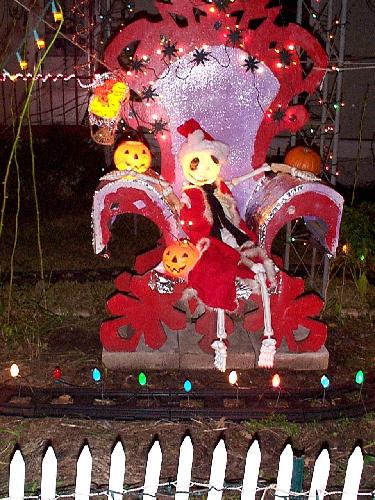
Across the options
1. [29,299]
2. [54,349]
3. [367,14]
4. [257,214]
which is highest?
[367,14]

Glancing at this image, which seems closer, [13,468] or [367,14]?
[13,468]

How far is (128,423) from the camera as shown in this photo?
4152mm

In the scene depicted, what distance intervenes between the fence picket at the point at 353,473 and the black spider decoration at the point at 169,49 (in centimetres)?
311

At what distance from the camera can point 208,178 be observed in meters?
4.73

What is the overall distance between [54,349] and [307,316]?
186cm

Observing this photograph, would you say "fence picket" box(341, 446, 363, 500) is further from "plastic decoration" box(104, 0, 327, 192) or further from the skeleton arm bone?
"plastic decoration" box(104, 0, 327, 192)

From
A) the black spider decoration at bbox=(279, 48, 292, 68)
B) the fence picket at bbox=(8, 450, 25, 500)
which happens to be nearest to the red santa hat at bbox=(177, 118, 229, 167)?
the black spider decoration at bbox=(279, 48, 292, 68)

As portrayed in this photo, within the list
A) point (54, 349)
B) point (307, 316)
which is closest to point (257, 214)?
point (307, 316)

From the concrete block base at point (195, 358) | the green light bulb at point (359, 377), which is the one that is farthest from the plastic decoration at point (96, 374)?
the green light bulb at point (359, 377)

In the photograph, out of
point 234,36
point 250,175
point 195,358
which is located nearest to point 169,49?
point 234,36

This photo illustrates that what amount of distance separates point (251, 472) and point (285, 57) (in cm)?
311

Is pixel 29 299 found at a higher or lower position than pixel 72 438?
higher

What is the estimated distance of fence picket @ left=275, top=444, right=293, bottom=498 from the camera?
9.01 ft

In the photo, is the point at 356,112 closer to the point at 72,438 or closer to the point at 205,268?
the point at 205,268
